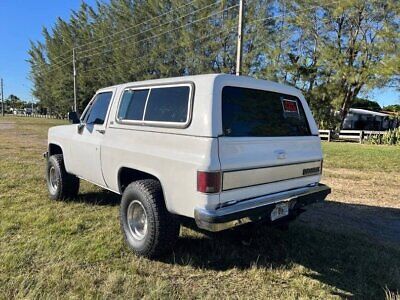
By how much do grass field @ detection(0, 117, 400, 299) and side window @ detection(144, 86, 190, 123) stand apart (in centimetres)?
151

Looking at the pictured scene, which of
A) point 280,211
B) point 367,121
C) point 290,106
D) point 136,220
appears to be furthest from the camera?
point 367,121

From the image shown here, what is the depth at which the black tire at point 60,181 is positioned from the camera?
618 cm

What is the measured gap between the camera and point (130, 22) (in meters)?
40.0

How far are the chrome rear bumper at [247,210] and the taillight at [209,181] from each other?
0.62 ft

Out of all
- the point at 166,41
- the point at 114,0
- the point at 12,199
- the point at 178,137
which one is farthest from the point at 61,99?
the point at 178,137

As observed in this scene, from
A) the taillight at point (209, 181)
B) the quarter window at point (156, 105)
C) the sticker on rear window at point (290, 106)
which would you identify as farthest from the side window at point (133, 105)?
the sticker on rear window at point (290, 106)

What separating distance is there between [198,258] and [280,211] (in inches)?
41.4

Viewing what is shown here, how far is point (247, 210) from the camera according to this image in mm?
3545

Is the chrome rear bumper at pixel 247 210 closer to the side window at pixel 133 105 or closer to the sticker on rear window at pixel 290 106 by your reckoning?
the sticker on rear window at pixel 290 106

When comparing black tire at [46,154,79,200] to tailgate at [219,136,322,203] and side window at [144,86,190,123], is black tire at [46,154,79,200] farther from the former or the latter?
tailgate at [219,136,322,203]

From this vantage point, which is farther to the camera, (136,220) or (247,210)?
(136,220)

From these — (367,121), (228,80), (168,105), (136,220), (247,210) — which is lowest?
(136,220)

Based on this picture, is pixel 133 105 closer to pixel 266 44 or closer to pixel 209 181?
pixel 209 181

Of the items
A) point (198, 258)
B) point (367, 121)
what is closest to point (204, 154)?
point (198, 258)
